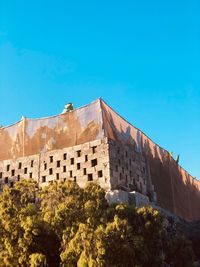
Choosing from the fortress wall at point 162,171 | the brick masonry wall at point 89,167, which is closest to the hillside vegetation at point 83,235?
the brick masonry wall at point 89,167

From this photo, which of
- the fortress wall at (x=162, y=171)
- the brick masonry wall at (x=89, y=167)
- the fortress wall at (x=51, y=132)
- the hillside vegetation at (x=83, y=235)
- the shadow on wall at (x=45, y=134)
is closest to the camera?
the hillside vegetation at (x=83, y=235)

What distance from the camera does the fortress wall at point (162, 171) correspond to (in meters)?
34.7

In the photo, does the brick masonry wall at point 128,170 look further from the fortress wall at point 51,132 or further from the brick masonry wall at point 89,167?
the fortress wall at point 51,132

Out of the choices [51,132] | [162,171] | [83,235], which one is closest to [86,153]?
[51,132]

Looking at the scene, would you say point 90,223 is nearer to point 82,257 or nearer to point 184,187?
point 82,257

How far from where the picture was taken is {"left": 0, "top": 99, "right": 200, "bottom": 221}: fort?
32312mm


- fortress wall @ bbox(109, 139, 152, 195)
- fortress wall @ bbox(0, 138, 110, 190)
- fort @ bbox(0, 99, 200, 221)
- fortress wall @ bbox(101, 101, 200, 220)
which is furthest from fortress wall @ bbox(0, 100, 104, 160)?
fortress wall @ bbox(109, 139, 152, 195)

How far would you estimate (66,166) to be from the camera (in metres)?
33.6

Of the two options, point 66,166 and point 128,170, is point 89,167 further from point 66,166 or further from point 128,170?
point 128,170

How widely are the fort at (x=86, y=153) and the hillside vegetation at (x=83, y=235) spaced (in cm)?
979

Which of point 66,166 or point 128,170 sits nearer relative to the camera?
point 66,166

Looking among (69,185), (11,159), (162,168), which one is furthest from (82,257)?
(162,168)

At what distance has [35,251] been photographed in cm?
1755

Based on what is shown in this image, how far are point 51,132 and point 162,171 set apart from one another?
1286 cm
